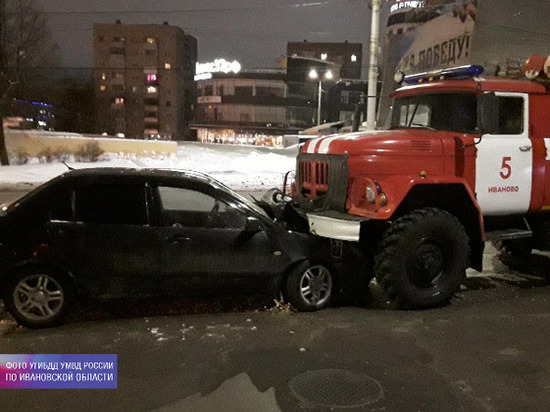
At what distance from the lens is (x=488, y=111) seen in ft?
20.2

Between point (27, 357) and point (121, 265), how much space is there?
115 centimetres

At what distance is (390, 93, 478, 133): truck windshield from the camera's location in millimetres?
6405

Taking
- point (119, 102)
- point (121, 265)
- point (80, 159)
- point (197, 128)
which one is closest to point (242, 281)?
point (121, 265)

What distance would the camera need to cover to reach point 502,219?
6855 mm

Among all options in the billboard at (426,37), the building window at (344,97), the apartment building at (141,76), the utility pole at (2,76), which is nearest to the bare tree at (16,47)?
the utility pole at (2,76)

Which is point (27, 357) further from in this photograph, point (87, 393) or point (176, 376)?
point (176, 376)

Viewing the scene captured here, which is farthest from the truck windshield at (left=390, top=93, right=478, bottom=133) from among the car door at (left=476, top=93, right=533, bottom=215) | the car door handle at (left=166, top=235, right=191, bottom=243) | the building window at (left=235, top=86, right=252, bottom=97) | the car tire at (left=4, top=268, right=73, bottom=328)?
the building window at (left=235, top=86, right=252, bottom=97)

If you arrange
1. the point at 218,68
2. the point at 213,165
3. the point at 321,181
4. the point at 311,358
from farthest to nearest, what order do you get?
1. the point at 218,68
2. the point at 213,165
3. the point at 321,181
4. the point at 311,358

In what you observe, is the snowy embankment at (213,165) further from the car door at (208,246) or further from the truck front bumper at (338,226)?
the car door at (208,246)

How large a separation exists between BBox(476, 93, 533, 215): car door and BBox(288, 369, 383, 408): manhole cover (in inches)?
124

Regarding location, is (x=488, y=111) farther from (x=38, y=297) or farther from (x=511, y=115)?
(x=38, y=297)

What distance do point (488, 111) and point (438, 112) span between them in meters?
0.68

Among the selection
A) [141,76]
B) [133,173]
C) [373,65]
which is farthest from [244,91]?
[133,173]

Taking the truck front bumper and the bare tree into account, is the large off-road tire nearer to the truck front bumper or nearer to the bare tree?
the truck front bumper
